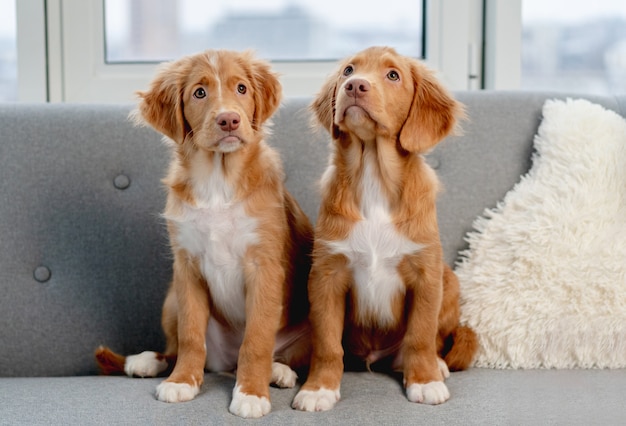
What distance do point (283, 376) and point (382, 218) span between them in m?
0.45

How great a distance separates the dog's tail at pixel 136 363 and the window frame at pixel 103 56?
3.75 ft

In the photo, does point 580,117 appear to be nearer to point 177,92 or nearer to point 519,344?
point 519,344

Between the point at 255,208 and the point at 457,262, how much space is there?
0.72 metres

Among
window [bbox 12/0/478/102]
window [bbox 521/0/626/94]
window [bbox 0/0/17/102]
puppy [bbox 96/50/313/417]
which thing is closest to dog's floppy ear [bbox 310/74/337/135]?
puppy [bbox 96/50/313/417]

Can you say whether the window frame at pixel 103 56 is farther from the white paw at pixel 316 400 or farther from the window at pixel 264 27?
the white paw at pixel 316 400

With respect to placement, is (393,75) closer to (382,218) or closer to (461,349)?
(382,218)

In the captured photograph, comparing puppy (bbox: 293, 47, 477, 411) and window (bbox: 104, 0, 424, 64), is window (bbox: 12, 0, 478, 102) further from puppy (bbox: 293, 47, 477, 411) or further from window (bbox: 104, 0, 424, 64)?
puppy (bbox: 293, 47, 477, 411)

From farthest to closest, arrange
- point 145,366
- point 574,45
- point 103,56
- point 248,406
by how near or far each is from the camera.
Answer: point 574,45 → point 103,56 → point 145,366 → point 248,406

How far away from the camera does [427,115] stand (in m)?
1.91

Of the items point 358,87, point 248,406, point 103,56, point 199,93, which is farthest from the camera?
point 103,56

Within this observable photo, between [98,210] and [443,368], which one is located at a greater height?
[98,210]

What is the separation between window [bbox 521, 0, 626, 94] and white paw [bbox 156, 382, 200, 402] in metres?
1.92

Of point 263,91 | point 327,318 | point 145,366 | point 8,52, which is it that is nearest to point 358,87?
point 263,91

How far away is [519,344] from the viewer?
205cm
